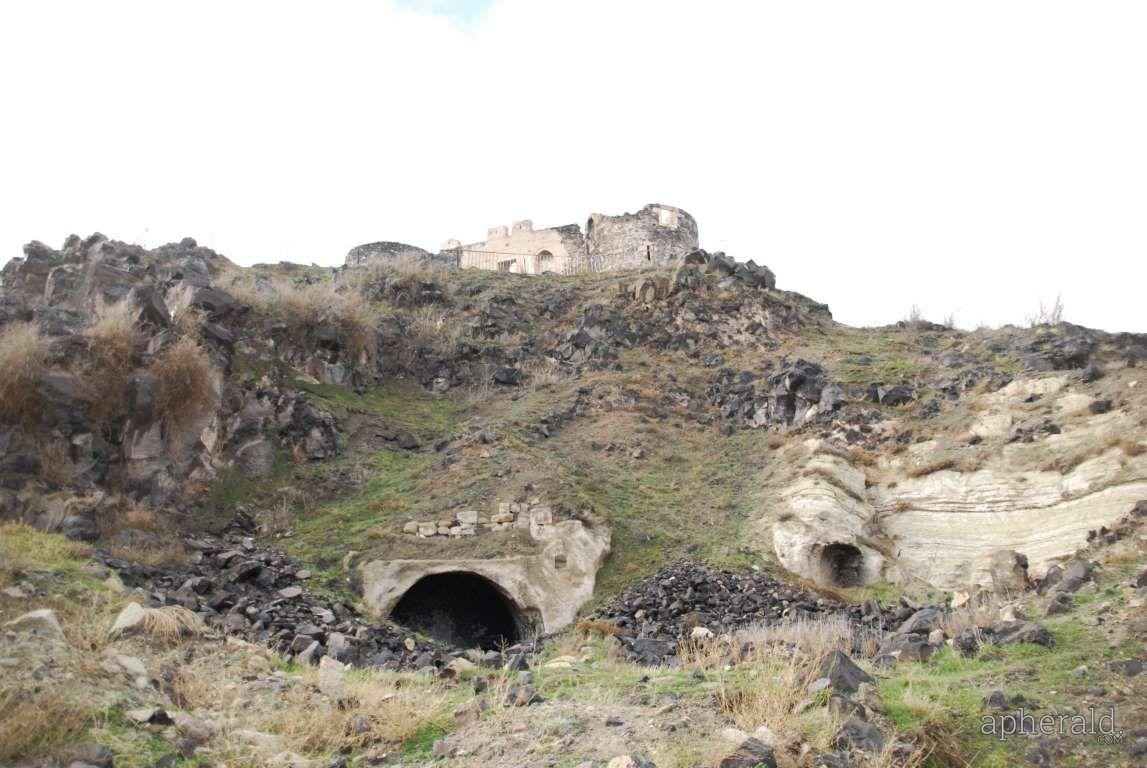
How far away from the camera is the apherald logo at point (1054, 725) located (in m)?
6.72

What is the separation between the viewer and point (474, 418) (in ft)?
72.6

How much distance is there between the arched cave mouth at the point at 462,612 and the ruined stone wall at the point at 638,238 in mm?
20097

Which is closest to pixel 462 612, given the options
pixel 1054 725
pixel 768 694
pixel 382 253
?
pixel 768 694

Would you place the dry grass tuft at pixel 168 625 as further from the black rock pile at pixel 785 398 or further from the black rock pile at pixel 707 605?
the black rock pile at pixel 785 398

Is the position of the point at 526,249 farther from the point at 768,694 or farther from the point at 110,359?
the point at 768,694

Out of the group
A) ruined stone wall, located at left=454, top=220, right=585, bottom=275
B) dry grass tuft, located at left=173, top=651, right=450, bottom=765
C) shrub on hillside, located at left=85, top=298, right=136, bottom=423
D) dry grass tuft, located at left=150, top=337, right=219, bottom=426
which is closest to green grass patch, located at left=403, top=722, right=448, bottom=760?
dry grass tuft, located at left=173, top=651, right=450, bottom=765

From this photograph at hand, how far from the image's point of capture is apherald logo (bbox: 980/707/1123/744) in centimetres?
672

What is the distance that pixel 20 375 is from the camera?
1510cm

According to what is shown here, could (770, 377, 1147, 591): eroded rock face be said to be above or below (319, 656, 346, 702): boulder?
above

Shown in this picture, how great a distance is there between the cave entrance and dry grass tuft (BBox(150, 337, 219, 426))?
11669 mm

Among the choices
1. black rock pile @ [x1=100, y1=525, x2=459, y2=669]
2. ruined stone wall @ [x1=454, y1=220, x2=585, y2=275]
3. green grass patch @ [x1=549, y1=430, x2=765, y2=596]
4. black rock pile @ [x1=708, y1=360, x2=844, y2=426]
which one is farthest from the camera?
ruined stone wall @ [x1=454, y1=220, x2=585, y2=275]

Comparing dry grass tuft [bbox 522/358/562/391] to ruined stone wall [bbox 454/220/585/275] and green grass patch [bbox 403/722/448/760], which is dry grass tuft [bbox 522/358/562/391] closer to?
ruined stone wall [bbox 454/220/585/275]

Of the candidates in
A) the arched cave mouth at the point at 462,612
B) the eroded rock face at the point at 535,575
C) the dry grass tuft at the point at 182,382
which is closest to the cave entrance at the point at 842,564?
the eroded rock face at the point at 535,575

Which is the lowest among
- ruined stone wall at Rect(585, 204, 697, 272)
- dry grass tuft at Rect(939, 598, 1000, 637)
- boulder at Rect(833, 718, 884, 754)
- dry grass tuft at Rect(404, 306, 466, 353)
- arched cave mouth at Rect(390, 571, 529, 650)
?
arched cave mouth at Rect(390, 571, 529, 650)
